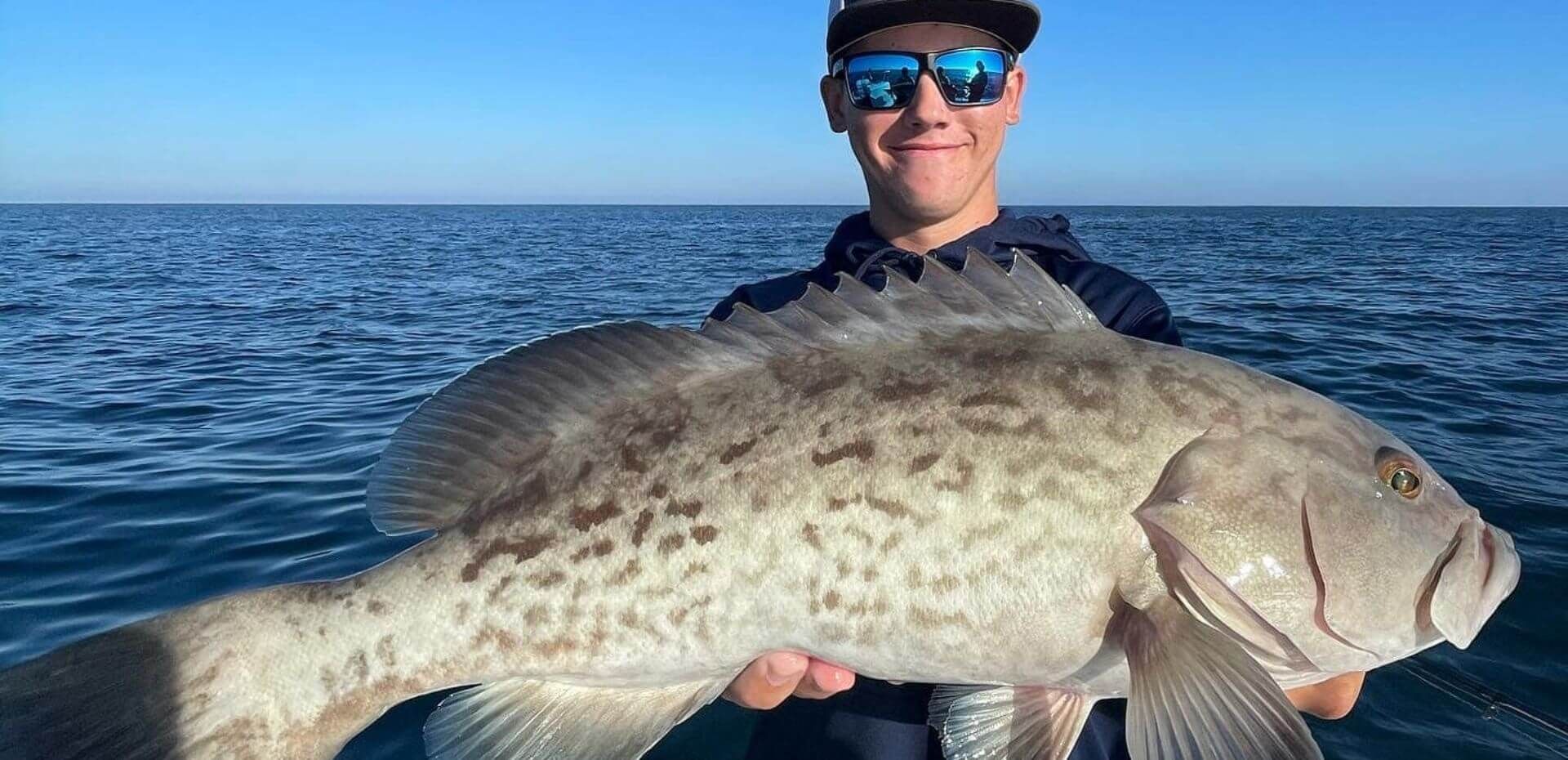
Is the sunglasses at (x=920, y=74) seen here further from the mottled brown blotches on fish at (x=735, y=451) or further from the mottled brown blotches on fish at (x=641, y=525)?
the mottled brown blotches on fish at (x=641, y=525)

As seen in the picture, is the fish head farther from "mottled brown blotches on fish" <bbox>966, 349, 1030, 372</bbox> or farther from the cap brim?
the cap brim

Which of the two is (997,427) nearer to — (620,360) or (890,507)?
(890,507)

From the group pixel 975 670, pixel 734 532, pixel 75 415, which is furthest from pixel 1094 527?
pixel 75 415

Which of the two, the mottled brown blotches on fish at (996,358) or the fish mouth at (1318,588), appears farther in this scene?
the mottled brown blotches on fish at (996,358)

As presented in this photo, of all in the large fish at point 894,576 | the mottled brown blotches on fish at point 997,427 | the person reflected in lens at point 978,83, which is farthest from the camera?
the person reflected in lens at point 978,83

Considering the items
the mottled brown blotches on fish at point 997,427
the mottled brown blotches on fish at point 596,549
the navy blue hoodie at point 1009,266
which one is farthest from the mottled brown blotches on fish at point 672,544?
the navy blue hoodie at point 1009,266

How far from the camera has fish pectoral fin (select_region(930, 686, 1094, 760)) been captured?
2357mm

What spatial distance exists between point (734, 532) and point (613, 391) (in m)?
0.56

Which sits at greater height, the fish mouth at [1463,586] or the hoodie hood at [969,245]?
the hoodie hood at [969,245]

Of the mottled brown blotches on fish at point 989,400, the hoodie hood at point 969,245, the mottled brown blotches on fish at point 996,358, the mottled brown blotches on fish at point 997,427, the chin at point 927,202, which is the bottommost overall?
the mottled brown blotches on fish at point 997,427

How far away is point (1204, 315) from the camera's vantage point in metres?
17.2

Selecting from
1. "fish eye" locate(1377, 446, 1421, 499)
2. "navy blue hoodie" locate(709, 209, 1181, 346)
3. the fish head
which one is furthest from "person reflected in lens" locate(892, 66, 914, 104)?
"fish eye" locate(1377, 446, 1421, 499)

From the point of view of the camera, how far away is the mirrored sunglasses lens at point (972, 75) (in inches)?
122

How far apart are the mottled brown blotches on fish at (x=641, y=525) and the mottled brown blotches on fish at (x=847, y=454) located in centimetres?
42
